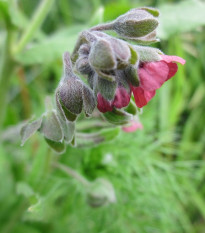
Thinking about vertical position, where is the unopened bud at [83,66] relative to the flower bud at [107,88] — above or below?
above

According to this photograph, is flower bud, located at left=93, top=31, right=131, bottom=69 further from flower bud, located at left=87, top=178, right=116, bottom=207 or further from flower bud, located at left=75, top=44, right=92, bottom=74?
flower bud, located at left=87, top=178, right=116, bottom=207

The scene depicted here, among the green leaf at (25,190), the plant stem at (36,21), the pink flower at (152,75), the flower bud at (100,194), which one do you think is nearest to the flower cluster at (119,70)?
the pink flower at (152,75)

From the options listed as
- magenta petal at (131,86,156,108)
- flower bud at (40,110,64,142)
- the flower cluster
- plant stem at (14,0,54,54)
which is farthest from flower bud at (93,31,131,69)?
plant stem at (14,0,54,54)

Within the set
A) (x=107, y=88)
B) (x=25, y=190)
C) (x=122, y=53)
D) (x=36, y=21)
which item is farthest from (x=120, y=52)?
(x=36, y=21)

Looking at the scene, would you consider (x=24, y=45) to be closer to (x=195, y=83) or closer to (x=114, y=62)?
(x=114, y=62)

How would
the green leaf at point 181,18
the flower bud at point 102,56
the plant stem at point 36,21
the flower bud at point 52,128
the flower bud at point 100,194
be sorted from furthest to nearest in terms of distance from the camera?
1. the green leaf at point 181,18
2. the plant stem at point 36,21
3. the flower bud at point 100,194
4. the flower bud at point 52,128
5. the flower bud at point 102,56

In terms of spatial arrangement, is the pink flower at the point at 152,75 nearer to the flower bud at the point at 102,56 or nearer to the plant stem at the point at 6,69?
the flower bud at the point at 102,56
